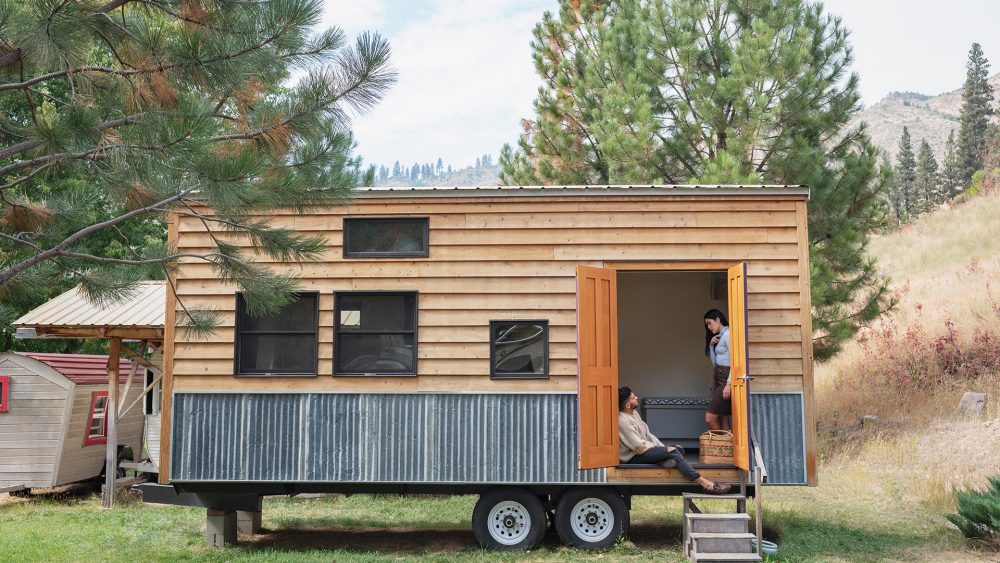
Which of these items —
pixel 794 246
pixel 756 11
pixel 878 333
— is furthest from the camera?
pixel 878 333

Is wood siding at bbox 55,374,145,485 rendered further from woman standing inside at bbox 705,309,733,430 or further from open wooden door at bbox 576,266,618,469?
woman standing inside at bbox 705,309,733,430

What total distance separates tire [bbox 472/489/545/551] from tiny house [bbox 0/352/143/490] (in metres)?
7.29

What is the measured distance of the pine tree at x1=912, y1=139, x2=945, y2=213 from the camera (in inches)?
1820

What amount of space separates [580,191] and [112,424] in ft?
25.9

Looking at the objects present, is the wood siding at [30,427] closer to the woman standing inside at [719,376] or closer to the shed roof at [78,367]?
the shed roof at [78,367]

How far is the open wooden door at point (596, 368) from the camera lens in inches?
344

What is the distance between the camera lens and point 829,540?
30.5 ft

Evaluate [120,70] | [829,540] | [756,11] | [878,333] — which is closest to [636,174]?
[756,11]

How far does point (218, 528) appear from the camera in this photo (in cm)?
972

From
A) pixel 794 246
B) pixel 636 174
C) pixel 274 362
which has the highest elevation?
pixel 636 174

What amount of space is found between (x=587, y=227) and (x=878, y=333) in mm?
13706

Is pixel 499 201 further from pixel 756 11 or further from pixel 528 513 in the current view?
pixel 756 11

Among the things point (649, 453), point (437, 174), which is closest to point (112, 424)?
point (649, 453)

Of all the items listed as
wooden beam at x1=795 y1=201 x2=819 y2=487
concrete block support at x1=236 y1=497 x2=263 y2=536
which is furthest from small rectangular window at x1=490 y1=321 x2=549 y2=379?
concrete block support at x1=236 y1=497 x2=263 y2=536
